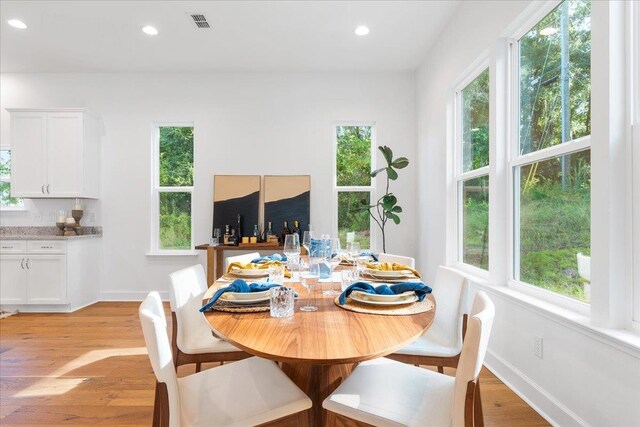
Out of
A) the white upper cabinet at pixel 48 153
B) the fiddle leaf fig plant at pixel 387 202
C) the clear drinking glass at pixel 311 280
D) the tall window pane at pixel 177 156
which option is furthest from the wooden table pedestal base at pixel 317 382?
the white upper cabinet at pixel 48 153

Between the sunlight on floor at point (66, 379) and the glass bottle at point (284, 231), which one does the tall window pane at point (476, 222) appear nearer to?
the glass bottle at point (284, 231)

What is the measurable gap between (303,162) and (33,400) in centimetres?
358

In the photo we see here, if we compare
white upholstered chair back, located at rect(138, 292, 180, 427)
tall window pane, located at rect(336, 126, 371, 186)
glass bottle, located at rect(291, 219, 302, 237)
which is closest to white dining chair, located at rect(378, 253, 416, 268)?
white upholstered chair back, located at rect(138, 292, 180, 427)

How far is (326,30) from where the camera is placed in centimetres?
375

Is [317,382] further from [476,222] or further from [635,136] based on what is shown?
[476,222]

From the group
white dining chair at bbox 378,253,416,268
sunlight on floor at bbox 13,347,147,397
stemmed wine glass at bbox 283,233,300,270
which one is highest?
stemmed wine glass at bbox 283,233,300,270

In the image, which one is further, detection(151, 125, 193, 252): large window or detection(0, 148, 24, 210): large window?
detection(151, 125, 193, 252): large window

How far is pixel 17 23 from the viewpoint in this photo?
3650 millimetres

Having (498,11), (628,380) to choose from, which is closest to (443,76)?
(498,11)

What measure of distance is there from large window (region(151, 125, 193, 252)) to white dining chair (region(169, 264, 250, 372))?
3.04 m

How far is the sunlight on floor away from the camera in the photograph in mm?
2400

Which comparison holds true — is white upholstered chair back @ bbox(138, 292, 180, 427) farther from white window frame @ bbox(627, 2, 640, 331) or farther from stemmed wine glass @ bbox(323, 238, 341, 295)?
white window frame @ bbox(627, 2, 640, 331)

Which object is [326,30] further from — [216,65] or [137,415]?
[137,415]

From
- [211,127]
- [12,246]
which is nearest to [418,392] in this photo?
[211,127]
